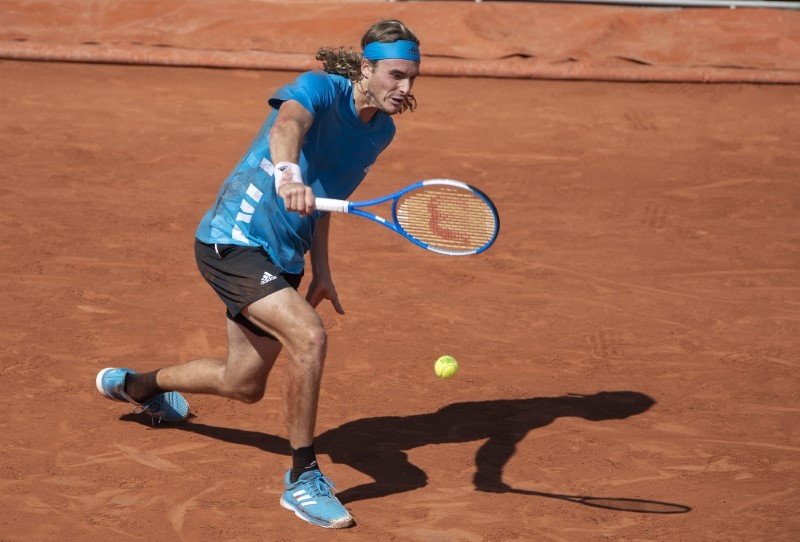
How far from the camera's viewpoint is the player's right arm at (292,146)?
428 cm

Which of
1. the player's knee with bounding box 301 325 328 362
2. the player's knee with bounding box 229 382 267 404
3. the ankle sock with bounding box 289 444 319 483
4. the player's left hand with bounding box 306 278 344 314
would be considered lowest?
the ankle sock with bounding box 289 444 319 483

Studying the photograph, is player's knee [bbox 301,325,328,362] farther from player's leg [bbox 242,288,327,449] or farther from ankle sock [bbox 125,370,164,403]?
ankle sock [bbox 125,370,164,403]

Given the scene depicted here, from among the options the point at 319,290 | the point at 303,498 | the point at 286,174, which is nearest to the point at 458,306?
the point at 319,290

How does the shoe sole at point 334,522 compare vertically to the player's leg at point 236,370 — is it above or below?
below

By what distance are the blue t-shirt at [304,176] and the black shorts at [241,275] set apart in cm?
4

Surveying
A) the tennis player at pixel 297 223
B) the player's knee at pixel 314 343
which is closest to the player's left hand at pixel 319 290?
the tennis player at pixel 297 223

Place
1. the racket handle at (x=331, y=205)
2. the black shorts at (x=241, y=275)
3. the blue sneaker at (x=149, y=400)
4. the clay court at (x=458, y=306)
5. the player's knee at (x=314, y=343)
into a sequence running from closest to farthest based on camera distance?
the racket handle at (x=331, y=205)
the player's knee at (x=314, y=343)
the black shorts at (x=241, y=275)
the clay court at (x=458, y=306)
the blue sneaker at (x=149, y=400)

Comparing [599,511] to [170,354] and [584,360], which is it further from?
[170,354]

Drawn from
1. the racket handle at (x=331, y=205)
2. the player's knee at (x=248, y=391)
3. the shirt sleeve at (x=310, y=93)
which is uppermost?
the shirt sleeve at (x=310, y=93)

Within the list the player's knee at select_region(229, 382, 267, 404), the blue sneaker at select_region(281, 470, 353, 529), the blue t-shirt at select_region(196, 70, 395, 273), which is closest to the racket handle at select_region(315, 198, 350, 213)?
the blue t-shirt at select_region(196, 70, 395, 273)

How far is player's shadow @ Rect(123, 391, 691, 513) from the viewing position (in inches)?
201

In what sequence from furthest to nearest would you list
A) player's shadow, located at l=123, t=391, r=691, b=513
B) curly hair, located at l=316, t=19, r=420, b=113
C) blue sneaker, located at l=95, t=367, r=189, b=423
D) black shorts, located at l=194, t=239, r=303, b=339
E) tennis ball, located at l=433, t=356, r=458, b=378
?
tennis ball, located at l=433, t=356, r=458, b=378 → blue sneaker, located at l=95, t=367, r=189, b=423 → player's shadow, located at l=123, t=391, r=691, b=513 → curly hair, located at l=316, t=19, r=420, b=113 → black shorts, located at l=194, t=239, r=303, b=339

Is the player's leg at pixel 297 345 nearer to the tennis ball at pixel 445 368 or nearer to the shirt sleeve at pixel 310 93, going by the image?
the shirt sleeve at pixel 310 93

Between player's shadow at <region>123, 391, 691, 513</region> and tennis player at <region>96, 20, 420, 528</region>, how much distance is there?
0.42m
